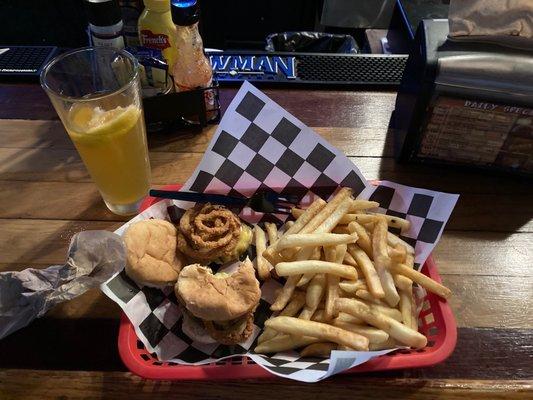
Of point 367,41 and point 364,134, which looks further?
point 367,41

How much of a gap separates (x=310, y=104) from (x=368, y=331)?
46.9 inches

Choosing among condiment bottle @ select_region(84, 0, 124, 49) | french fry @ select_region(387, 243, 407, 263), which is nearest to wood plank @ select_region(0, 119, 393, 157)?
condiment bottle @ select_region(84, 0, 124, 49)

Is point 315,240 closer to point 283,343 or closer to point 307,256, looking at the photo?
point 307,256

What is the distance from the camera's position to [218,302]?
4.01 feet

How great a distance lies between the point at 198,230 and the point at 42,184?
29.7 inches

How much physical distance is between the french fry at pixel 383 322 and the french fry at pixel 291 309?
12 cm

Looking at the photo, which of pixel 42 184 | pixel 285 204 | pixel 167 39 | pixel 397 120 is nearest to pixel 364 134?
pixel 397 120

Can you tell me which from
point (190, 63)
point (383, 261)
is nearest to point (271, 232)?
point (383, 261)

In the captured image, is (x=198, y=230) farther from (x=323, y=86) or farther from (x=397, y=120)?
(x=323, y=86)

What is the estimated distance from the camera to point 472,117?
1.58 metres

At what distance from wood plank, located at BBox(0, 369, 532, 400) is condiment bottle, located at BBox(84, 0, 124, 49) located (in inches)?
43.3

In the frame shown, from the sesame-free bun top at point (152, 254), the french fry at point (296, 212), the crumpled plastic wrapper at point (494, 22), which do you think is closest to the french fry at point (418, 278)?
the french fry at point (296, 212)

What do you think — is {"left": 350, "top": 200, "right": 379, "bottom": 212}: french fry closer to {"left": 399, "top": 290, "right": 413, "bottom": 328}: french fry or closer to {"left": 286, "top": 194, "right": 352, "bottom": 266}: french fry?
{"left": 286, "top": 194, "right": 352, "bottom": 266}: french fry

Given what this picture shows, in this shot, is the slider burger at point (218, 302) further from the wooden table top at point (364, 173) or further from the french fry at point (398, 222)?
the french fry at point (398, 222)
